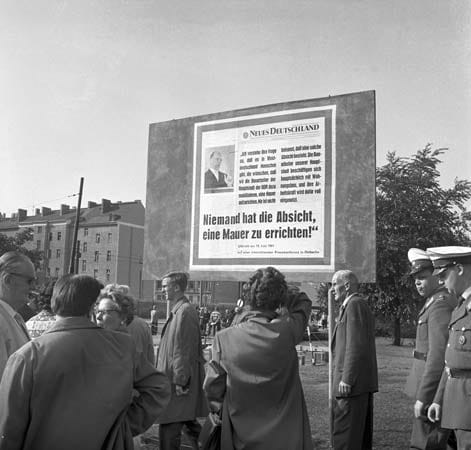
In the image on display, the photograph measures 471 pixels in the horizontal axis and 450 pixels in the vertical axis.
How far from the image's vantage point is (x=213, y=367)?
3773 millimetres

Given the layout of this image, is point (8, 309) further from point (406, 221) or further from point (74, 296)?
point (406, 221)

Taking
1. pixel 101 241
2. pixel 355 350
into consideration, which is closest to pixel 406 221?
pixel 355 350

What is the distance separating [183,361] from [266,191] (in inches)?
100

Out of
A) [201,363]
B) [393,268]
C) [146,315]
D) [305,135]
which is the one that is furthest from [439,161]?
[146,315]

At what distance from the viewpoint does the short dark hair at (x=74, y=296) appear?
2.73 m

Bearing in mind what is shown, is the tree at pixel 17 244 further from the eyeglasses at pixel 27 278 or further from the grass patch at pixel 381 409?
the eyeglasses at pixel 27 278

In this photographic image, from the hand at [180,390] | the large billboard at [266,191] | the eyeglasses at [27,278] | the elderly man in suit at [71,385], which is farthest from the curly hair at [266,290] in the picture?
the large billboard at [266,191]

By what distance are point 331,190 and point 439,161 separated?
883 inches

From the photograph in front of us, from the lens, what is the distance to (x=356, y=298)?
5602 mm

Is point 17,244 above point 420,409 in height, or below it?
above

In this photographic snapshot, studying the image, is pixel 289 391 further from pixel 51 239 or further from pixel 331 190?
pixel 51 239

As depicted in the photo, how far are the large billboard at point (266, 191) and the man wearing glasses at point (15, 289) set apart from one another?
3.77 metres

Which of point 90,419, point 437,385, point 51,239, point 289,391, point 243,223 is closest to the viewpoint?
point 90,419

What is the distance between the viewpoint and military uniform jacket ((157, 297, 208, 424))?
550 cm
